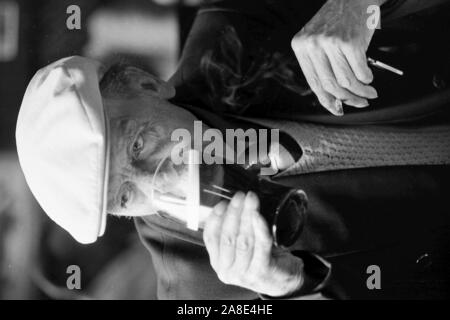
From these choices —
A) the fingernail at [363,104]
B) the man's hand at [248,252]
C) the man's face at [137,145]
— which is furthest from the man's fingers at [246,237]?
the fingernail at [363,104]

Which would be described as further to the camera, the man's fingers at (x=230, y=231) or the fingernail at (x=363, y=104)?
the fingernail at (x=363, y=104)

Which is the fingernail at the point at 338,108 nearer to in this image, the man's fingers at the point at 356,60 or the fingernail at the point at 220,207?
the man's fingers at the point at 356,60

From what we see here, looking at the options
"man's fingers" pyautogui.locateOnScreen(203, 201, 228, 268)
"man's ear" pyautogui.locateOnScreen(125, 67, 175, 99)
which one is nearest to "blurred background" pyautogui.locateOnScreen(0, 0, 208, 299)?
"man's ear" pyautogui.locateOnScreen(125, 67, 175, 99)

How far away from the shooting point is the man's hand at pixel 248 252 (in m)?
0.55

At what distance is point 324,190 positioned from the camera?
0.69 m

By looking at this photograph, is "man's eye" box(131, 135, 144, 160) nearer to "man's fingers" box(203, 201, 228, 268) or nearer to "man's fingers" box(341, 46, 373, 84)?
"man's fingers" box(203, 201, 228, 268)

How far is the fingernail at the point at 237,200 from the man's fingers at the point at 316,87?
19 cm

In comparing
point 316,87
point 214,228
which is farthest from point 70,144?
point 316,87

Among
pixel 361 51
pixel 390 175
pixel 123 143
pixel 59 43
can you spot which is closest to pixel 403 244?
pixel 390 175

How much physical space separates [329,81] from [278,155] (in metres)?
0.11

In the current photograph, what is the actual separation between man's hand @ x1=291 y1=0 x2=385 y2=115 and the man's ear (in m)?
0.16

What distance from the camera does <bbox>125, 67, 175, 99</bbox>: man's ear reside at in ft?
2.29
